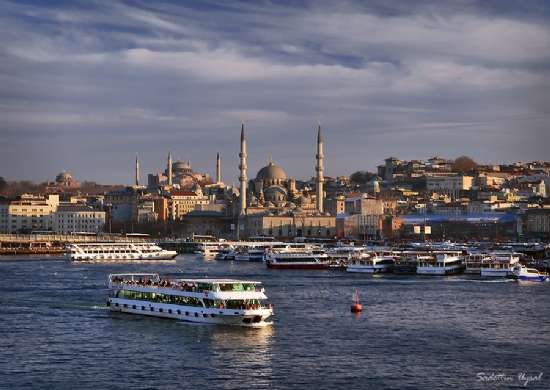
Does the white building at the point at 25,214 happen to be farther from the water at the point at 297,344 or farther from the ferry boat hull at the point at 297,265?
the water at the point at 297,344

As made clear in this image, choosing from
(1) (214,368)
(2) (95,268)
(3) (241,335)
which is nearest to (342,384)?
(1) (214,368)

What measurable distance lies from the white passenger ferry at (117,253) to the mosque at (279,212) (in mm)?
17628

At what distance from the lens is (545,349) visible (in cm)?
1655

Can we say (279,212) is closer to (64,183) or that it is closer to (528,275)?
(528,275)

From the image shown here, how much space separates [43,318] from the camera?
1984 cm

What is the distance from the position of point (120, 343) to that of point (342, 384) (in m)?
4.27

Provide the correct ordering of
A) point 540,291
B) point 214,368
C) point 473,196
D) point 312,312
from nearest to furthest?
point 214,368, point 312,312, point 540,291, point 473,196

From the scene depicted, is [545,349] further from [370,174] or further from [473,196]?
[370,174]

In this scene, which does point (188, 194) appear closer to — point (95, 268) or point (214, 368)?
point (95, 268)

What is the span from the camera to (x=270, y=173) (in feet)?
245

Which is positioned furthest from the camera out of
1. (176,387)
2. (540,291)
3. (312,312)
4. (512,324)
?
(540,291)

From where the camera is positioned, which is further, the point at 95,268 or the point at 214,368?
the point at 95,268

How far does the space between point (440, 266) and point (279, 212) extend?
33.0 meters

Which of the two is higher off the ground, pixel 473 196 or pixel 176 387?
pixel 473 196
